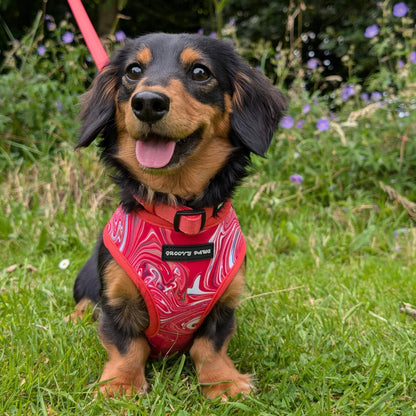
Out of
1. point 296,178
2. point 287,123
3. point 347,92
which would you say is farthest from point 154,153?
point 347,92

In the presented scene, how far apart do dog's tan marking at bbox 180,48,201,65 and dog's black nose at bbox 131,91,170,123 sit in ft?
0.97

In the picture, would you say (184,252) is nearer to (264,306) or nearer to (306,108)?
(264,306)

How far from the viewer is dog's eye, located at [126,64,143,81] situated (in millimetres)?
1917

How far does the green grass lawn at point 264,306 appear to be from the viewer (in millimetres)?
1734

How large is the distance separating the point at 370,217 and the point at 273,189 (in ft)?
2.39

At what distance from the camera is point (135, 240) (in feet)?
5.90

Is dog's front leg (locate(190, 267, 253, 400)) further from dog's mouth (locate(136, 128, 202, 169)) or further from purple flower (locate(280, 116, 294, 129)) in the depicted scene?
purple flower (locate(280, 116, 294, 129))

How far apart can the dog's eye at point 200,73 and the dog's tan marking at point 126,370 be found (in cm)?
102

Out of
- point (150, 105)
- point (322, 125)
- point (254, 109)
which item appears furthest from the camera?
point (322, 125)

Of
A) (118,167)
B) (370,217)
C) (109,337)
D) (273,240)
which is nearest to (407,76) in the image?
(370,217)

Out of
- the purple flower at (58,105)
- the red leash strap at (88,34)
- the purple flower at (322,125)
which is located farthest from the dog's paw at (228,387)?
the purple flower at (58,105)

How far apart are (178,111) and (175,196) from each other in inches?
13.7

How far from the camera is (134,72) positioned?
1930 millimetres

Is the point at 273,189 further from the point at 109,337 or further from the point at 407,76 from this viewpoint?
the point at 109,337
